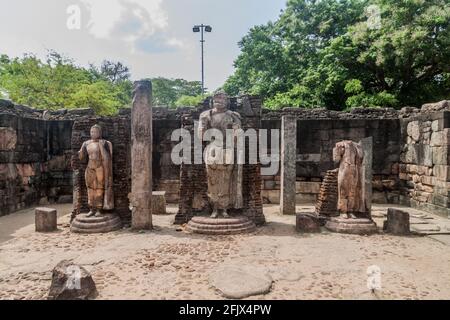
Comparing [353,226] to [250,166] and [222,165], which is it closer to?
[250,166]

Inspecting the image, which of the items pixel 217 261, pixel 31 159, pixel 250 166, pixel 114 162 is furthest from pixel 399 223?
pixel 31 159

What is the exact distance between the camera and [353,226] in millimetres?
6184

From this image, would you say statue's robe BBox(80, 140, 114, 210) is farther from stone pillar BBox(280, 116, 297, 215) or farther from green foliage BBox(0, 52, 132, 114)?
green foliage BBox(0, 52, 132, 114)

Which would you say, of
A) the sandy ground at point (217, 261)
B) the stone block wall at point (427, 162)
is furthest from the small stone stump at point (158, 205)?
the stone block wall at point (427, 162)

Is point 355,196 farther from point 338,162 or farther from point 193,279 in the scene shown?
point 193,279

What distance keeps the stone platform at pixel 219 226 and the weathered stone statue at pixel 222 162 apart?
215 millimetres

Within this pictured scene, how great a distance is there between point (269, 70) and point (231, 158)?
38.4ft

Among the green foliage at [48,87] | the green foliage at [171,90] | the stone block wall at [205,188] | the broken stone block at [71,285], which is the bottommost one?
the broken stone block at [71,285]

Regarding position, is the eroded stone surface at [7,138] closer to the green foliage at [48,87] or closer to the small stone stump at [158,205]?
the small stone stump at [158,205]

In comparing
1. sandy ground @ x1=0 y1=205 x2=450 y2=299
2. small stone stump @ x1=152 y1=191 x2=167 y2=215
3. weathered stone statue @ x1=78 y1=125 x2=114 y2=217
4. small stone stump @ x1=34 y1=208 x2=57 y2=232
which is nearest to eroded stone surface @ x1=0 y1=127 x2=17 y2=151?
sandy ground @ x1=0 y1=205 x2=450 y2=299

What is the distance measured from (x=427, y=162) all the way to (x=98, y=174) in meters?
8.03

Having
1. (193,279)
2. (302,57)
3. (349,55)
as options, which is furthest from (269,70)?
(193,279)

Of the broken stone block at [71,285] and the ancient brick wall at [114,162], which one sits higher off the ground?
the ancient brick wall at [114,162]

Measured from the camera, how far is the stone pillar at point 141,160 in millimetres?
6418
